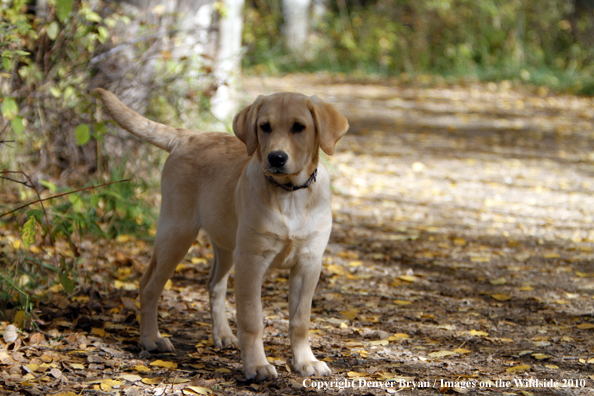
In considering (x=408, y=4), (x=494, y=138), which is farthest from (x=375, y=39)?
(x=494, y=138)

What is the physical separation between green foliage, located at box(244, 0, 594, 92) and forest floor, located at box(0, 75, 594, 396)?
678cm

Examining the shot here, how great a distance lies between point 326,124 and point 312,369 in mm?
1234

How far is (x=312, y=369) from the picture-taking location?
3.16 m

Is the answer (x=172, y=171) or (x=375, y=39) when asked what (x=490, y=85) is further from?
(x=172, y=171)

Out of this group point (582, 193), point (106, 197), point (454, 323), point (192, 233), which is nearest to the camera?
point (192, 233)

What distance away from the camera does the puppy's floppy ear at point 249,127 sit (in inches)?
127

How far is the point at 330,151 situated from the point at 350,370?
113 centimetres

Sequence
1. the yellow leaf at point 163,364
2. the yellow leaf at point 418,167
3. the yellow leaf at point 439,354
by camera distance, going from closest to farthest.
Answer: the yellow leaf at point 163,364
the yellow leaf at point 439,354
the yellow leaf at point 418,167

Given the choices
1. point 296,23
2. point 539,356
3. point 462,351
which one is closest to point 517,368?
point 539,356

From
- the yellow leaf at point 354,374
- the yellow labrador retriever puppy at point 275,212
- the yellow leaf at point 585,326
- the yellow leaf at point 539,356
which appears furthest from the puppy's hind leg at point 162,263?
the yellow leaf at point 585,326

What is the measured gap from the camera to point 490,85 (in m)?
14.0

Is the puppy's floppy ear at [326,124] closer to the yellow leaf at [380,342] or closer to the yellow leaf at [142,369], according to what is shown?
the yellow leaf at [380,342]

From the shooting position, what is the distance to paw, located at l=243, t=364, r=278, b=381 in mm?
A: 3066

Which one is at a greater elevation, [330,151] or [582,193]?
[330,151]
